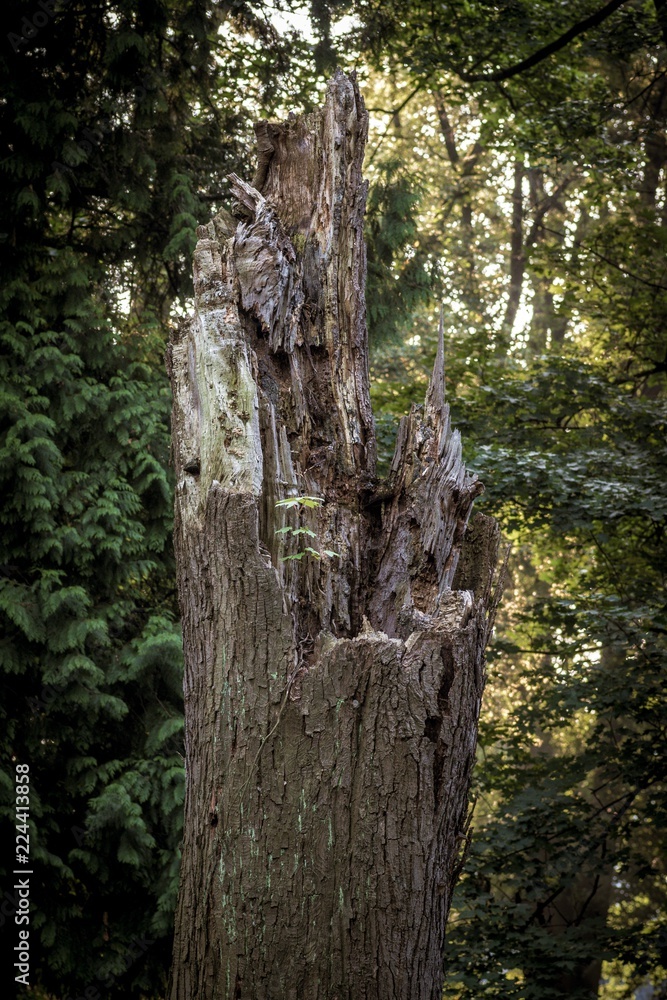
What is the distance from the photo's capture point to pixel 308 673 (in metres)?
2.30

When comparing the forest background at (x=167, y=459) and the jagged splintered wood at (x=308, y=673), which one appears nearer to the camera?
the jagged splintered wood at (x=308, y=673)

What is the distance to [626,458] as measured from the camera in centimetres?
598

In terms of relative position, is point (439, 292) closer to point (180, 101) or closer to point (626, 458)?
point (180, 101)

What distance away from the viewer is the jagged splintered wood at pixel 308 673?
2209 mm

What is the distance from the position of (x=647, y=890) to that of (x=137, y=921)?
425 inches

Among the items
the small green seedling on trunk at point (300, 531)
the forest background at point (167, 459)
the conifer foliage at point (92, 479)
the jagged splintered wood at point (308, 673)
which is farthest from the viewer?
the conifer foliage at point (92, 479)

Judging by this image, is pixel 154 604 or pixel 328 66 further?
pixel 328 66

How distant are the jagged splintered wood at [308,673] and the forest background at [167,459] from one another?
2.84 metres

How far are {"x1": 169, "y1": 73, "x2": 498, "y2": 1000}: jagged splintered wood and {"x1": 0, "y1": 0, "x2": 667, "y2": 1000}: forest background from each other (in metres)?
2.84

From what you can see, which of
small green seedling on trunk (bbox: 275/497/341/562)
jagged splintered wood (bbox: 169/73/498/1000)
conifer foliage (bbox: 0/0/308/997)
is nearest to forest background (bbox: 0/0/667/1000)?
conifer foliage (bbox: 0/0/308/997)

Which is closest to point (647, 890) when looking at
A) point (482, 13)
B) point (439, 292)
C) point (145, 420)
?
point (439, 292)

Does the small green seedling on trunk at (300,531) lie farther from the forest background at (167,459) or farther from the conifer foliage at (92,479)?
the conifer foliage at (92,479)

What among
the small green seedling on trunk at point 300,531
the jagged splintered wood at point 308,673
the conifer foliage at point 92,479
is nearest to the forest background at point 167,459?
the conifer foliage at point 92,479

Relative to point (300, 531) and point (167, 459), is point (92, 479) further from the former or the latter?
point (300, 531)
